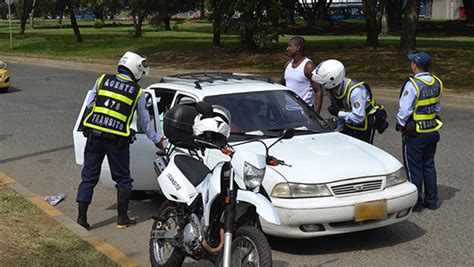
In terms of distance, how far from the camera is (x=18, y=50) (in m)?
36.9

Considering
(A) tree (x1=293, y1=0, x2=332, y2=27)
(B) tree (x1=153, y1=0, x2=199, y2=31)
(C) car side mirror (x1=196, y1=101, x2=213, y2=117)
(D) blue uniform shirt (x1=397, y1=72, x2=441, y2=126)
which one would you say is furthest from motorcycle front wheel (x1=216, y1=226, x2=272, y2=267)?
(A) tree (x1=293, y1=0, x2=332, y2=27)

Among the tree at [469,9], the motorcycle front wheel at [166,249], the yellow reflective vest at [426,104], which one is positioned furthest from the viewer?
the tree at [469,9]

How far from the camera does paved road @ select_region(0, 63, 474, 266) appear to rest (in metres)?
5.89

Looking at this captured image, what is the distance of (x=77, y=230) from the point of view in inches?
244

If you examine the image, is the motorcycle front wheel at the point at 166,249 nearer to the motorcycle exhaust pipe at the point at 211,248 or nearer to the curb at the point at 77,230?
the curb at the point at 77,230

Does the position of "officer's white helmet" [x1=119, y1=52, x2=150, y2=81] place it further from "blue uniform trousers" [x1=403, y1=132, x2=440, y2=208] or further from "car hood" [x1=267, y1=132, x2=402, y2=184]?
"blue uniform trousers" [x1=403, y1=132, x2=440, y2=208]

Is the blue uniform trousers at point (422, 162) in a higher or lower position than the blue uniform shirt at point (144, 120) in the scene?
lower

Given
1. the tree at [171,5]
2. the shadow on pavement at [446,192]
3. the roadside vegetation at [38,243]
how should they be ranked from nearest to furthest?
the roadside vegetation at [38,243] → the shadow on pavement at [446,192] → the tree at [171,5]

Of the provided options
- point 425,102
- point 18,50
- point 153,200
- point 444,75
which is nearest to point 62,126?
point 153,200

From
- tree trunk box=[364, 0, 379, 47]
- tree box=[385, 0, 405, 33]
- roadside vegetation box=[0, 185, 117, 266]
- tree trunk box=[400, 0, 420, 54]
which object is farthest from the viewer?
tree box=[385, 0, 405, 33]

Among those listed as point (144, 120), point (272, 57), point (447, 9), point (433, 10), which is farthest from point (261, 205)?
point (433, 10)

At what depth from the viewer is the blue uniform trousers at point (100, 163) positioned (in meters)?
6.52

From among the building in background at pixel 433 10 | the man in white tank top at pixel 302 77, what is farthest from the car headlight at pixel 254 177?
the building in background at pixel 433 10

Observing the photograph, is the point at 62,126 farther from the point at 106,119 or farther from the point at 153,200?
the point at 106,119
